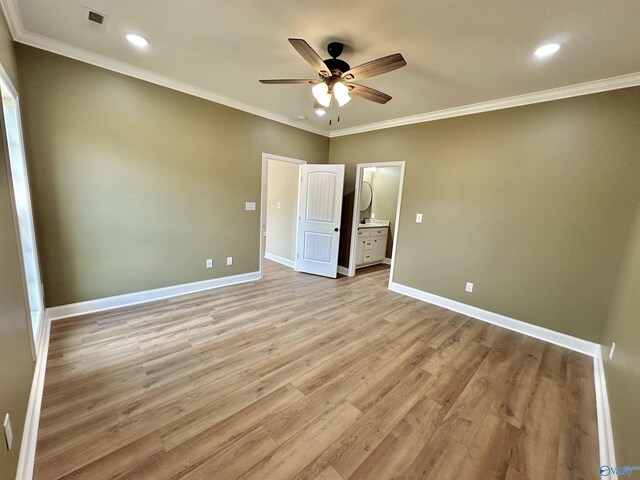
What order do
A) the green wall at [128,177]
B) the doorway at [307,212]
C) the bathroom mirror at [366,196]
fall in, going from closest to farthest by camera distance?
the green wall at [128,177] → the doorway at [307,212] → the bathroom mirror at [366,196]

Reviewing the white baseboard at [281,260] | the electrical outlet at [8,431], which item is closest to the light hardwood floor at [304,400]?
the electrical outlet at [8,431]

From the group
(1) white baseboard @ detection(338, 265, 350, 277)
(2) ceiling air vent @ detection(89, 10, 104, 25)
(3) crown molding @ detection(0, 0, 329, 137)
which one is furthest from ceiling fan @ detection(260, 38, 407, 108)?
(1) white baseboard @ detection(338, 265, 350, 277)

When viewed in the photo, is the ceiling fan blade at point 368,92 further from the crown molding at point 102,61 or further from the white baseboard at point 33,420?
the white baseboard at point 33,420

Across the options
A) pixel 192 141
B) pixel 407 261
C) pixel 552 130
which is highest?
pixel 552 130

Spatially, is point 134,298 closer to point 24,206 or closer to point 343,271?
point 24,206

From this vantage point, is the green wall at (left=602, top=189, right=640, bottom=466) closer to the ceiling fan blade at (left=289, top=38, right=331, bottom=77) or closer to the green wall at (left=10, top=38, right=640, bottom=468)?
the green wall at (left=10, top=38, right=640, bottom=468)

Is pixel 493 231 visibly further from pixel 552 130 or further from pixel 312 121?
pixel 312 121

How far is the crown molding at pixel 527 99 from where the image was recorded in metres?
2.32

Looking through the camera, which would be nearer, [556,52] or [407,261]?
[556,52]

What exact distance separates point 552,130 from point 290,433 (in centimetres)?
375

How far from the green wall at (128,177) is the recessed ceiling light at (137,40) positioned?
66 centimetres

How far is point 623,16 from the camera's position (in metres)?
1.58

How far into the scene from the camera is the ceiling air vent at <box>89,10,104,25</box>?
6.26 feet

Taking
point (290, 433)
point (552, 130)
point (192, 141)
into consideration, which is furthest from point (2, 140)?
point (552, 130)
